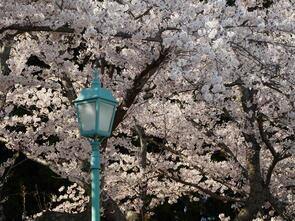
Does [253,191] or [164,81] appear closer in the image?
[164,81]

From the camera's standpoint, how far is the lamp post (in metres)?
4.41

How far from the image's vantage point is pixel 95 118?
14.4ft

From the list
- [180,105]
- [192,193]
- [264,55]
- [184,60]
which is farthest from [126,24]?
[192,193]

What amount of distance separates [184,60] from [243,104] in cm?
449

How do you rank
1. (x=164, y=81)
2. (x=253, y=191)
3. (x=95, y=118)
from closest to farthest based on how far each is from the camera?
(x=95, y=118) < (x=164, y=81) < (x=253, y=191)

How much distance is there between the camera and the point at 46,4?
5.93m

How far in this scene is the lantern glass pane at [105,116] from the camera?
4426mm

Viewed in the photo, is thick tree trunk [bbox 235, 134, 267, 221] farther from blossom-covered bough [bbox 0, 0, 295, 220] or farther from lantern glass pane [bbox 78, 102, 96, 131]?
lantern glass pane [bbox 78, 102, 96, 131]

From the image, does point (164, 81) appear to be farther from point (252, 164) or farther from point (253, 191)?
point (253, 191)

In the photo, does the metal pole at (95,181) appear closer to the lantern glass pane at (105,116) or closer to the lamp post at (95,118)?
the lamp post at (95,118)

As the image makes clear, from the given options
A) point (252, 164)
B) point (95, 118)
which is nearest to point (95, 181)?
point (95, 118)

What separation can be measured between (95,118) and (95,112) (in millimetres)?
54

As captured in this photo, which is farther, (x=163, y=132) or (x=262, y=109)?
(x=163, y=132)

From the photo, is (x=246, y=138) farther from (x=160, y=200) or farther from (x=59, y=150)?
(x=160, y=200)
